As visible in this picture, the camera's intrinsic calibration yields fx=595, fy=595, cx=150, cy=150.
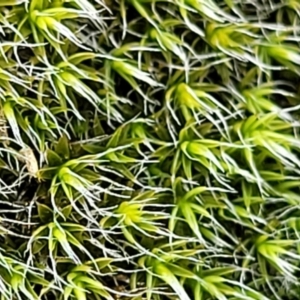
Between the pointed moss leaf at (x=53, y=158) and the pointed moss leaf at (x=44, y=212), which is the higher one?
the pointed moss leaf at (x=53, y=158)

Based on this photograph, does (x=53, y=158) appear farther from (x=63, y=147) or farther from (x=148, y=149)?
(x=148, y=149)

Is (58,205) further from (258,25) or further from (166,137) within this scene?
(258,25)

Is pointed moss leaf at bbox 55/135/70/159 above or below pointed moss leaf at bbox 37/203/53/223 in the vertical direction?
above

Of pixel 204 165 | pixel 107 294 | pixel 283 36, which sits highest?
pixel 283 36

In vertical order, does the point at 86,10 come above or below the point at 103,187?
above

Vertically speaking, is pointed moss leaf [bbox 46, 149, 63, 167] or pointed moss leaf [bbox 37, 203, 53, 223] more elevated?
pointed moss leaf [bbox 46, 149, 63, 167]

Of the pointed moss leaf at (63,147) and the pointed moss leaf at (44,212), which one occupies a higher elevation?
the pointed moss leaf at (63,147)

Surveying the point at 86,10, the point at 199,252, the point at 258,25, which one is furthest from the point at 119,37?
the point at 199,252
